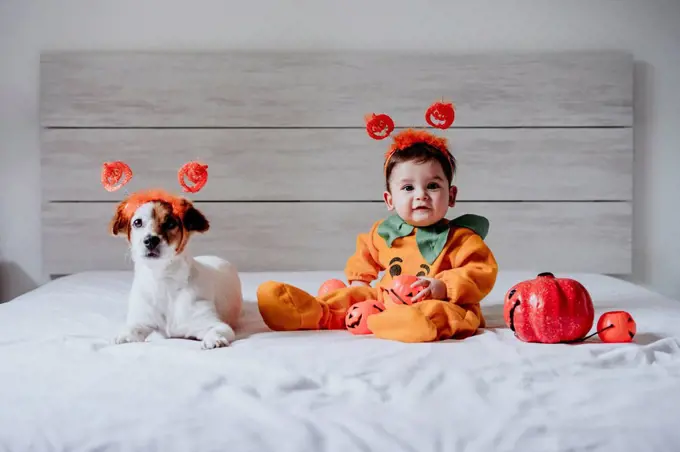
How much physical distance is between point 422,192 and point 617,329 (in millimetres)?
516

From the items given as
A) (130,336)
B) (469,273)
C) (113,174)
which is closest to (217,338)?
(130,336)

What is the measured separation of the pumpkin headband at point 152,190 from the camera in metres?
1.50

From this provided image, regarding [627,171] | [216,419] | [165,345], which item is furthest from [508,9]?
[216,419]

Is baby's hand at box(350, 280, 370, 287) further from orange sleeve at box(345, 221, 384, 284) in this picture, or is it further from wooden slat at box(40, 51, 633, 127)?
wooden slat at box(40, 51, 633, 127)

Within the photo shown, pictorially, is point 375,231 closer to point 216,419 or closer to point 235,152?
point 216,419

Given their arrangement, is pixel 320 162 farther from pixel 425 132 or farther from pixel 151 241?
pixel 151 241

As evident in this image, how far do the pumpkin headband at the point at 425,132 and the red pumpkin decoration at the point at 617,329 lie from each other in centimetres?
52

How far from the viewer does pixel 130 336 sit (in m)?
1.47

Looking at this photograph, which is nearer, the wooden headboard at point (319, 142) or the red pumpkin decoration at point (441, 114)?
the red pumpkin decoration at point (441, 114)

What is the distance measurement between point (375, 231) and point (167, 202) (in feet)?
1.84

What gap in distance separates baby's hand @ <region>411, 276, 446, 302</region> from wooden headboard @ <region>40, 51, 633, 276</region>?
1528 mm

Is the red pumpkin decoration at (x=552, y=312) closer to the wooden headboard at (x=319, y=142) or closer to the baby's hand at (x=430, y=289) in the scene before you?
the baby's hand at (x=430, y=289)

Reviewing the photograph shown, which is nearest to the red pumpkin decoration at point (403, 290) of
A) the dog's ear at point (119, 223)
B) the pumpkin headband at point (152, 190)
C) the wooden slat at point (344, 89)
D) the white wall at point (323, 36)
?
the pumpkin headband at point (152, 190)

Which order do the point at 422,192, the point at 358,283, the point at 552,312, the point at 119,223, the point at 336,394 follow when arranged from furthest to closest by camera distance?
the point at 358,283 → the point at 422,192 → the point at 119,223 → the point at 552,312 → the point at 336,394
